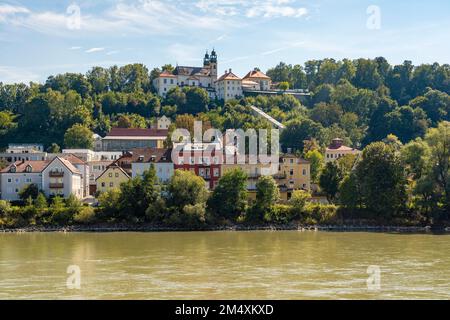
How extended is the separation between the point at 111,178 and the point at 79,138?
839 inches

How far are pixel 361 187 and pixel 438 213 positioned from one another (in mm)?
5224

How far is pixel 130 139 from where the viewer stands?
2837 inches

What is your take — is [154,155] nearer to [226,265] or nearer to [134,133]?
[134,133]

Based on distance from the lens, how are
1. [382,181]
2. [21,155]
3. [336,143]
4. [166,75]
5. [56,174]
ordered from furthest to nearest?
[166,75] → [336,143] → [21,155] → [56,174] → [382,181]

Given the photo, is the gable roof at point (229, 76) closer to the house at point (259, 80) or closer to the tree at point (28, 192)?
the house at point (259, 80)

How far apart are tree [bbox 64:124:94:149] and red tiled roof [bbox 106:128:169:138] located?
7.90ft

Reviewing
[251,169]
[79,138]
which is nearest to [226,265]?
[251,169]

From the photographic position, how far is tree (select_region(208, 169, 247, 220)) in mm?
44906

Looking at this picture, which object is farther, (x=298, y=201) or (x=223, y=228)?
(x=298, y=201)

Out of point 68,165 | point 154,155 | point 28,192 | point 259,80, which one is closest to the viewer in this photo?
point 28,192

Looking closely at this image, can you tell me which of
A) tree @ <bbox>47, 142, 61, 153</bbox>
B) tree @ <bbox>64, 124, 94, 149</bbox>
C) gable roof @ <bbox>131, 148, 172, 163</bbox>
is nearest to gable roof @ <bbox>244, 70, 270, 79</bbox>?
tree @ <bbox>64, 124, 94, 149</bbox>

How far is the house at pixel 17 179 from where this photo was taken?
50.2 metres
